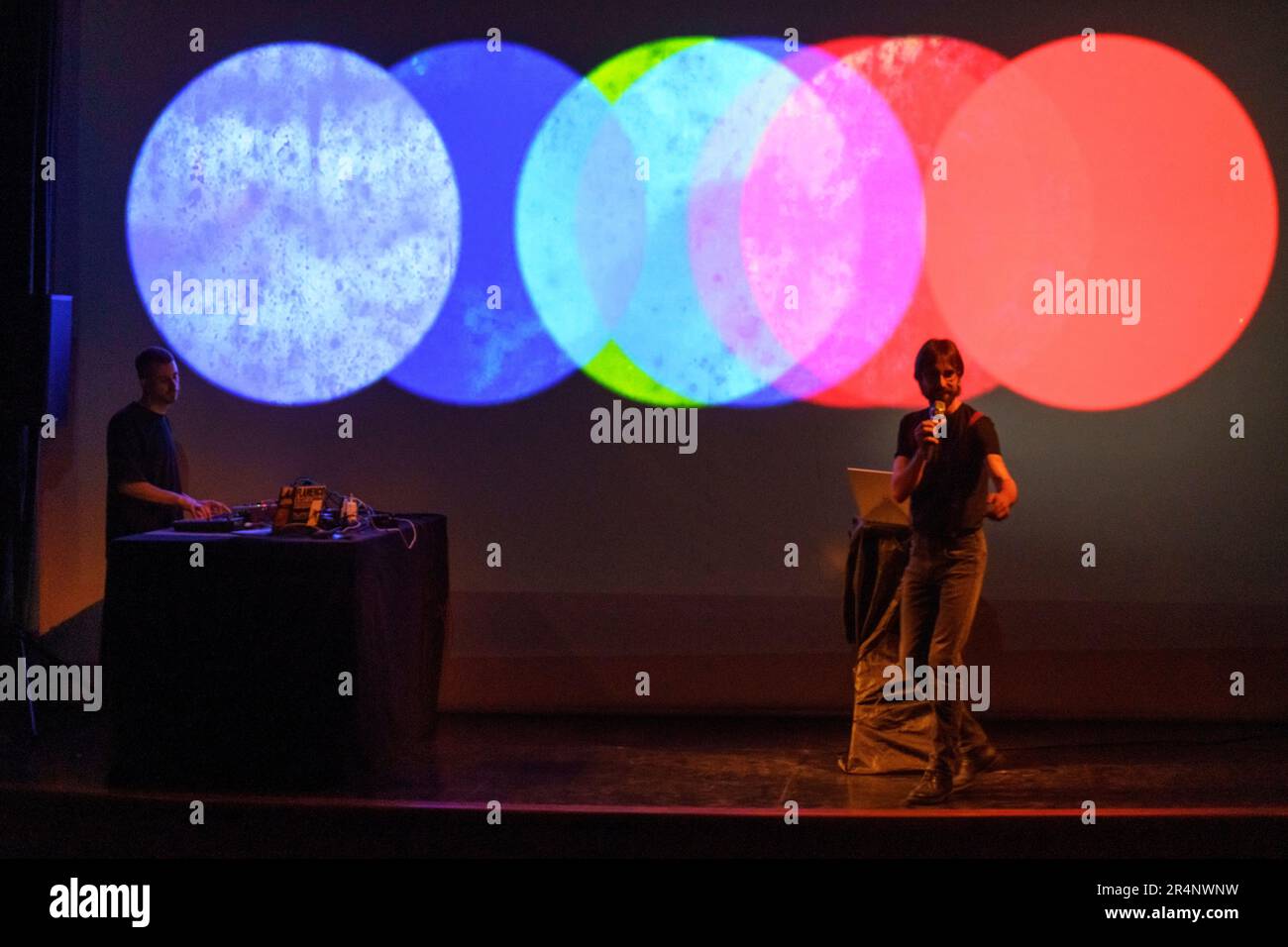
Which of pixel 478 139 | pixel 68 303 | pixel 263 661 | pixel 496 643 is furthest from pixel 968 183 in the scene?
pixel 68 303

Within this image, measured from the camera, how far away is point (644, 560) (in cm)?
536

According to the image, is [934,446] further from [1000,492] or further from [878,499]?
[878,499]

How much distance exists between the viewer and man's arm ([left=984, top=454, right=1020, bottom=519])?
402 centimetres

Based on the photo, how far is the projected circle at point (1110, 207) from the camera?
5.12 m

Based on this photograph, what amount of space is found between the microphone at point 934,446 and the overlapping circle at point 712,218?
111 centimetres

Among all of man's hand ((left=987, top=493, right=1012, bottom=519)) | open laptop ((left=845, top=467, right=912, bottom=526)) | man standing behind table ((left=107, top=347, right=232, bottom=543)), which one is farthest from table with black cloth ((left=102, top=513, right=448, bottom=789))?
man's hand ((left=987, top=493, right=1012, bottom=519))

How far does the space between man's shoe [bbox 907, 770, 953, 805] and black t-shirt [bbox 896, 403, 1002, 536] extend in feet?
2.63

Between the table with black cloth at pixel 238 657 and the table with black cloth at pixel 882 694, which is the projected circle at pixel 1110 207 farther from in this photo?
the table with black cloth at pixel 238 657

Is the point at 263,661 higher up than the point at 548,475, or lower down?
lower down

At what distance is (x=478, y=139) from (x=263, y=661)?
2452mm

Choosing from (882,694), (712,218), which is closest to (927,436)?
(882,694)

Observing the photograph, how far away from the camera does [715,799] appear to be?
4188 millimetres

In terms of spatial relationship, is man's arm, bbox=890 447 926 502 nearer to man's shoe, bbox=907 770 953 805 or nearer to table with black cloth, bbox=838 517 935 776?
table with black cloth, bbox=838 517 935 776

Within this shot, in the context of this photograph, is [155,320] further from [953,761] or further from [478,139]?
[953,761]
